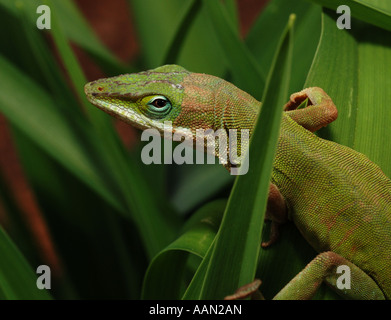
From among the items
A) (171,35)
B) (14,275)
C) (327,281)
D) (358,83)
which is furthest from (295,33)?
(14,275)

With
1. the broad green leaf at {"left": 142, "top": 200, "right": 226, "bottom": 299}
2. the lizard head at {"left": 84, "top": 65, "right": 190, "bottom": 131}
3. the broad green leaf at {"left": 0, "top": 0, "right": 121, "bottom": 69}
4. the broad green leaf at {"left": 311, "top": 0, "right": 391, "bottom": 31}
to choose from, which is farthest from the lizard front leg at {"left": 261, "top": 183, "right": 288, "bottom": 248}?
the broad green leaf at {"left": 0, "top": 0, "right": 121, "bottom": 69}

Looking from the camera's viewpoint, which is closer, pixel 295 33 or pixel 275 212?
pixel 275 212

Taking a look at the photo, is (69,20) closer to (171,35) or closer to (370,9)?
(171,35)

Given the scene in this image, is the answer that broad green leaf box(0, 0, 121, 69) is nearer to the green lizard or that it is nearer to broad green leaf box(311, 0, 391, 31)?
the green lizard

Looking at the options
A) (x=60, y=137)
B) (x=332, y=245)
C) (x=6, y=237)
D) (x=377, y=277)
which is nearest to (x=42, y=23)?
(x=60, y=137)

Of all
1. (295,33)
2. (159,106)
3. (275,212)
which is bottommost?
(275,212)
